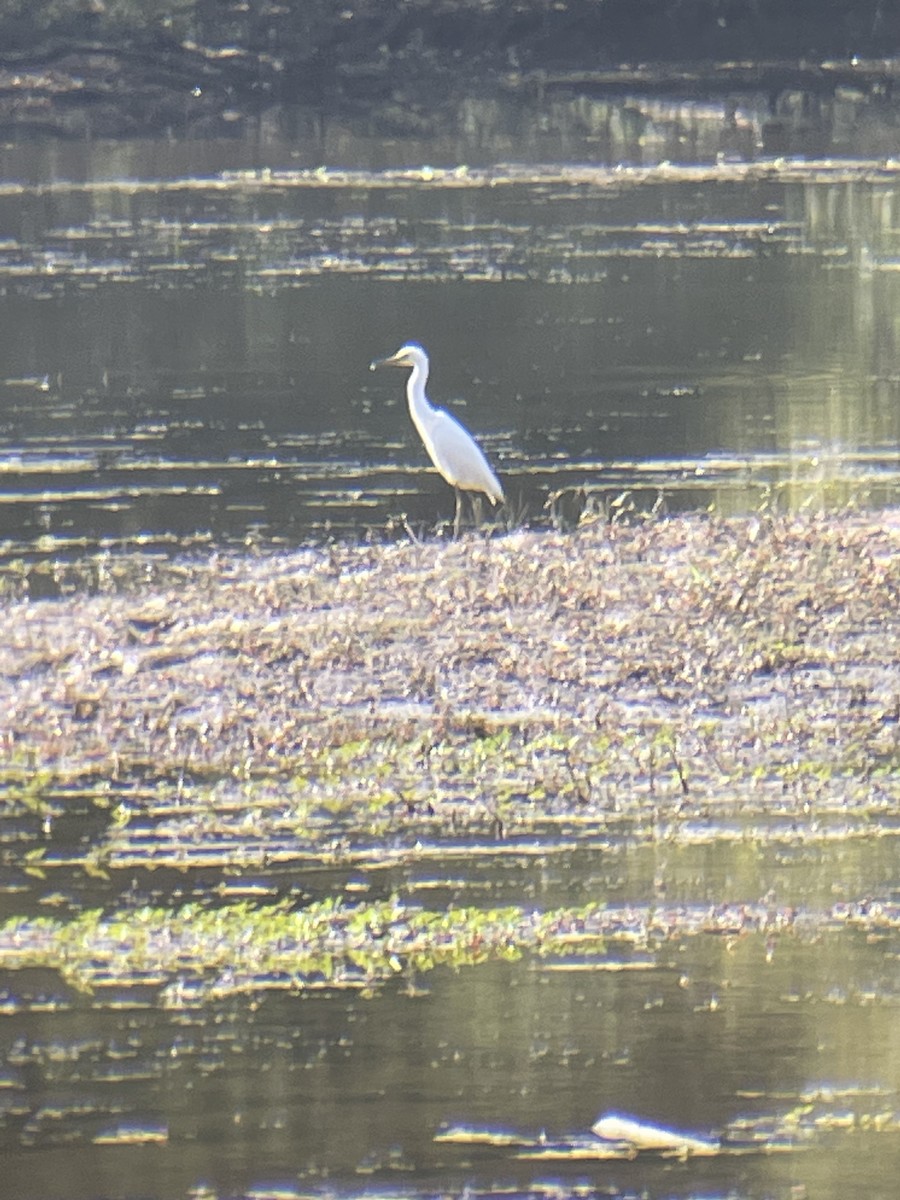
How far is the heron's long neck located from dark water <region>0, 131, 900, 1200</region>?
40.4 inches

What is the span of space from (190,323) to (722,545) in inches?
645

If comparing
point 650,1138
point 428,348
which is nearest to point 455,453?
point 650,1138

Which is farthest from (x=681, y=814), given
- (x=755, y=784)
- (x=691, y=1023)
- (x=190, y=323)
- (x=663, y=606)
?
(x=190, y=323)

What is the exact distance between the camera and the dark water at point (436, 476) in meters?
6.65

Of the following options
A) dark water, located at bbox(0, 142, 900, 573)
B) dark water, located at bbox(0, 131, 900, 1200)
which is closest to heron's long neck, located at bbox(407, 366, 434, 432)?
dark water, located at bbox(0, 142, 900, 573)

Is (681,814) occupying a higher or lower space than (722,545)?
lower

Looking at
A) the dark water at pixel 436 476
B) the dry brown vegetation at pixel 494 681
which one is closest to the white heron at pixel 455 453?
the dark water at pixel 436 476

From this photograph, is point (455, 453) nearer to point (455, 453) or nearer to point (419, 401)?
point (455, 453)

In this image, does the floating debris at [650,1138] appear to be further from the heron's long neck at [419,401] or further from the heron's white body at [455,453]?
the heron's long neck at [419,401]

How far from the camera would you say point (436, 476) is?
760 inches

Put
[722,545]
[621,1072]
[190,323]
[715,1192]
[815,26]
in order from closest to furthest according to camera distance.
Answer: [715,1192], [621,1072], [722,545], [190,323], [815,26]

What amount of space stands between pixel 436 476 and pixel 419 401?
3391mm

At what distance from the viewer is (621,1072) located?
22.7 feet

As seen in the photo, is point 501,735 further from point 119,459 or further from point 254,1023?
point 119,459
